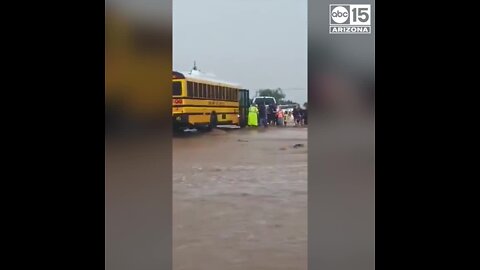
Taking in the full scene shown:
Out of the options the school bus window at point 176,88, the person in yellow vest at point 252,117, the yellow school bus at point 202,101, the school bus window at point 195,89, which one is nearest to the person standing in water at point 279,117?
the person in yellow vest at point 252,117

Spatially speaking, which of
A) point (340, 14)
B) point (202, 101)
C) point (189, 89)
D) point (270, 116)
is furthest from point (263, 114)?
point (340, 14)

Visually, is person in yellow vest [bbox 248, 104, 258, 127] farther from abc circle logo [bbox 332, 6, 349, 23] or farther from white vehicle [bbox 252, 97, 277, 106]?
abc circle logo [bbox 332, 6, 349, 23]

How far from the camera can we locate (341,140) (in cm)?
345

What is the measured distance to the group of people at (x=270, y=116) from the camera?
139 inches

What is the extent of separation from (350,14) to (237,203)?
1.26 meters

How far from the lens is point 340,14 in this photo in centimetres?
344

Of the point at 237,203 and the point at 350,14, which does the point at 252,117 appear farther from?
the point at 350,14

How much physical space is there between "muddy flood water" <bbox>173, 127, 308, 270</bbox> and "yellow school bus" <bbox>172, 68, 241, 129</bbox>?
9 cm

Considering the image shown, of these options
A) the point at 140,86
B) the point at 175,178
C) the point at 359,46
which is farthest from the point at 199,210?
the point at 359,46

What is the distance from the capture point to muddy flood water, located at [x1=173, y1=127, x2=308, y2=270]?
11.4 feet

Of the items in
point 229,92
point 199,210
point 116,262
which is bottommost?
point 116,262

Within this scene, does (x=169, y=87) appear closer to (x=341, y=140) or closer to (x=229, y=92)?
(x=229, y=92)

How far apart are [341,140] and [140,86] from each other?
1181 mm

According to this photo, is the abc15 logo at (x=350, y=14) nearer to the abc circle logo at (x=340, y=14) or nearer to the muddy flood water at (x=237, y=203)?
the abc circle logo at (x=340, y=14)
